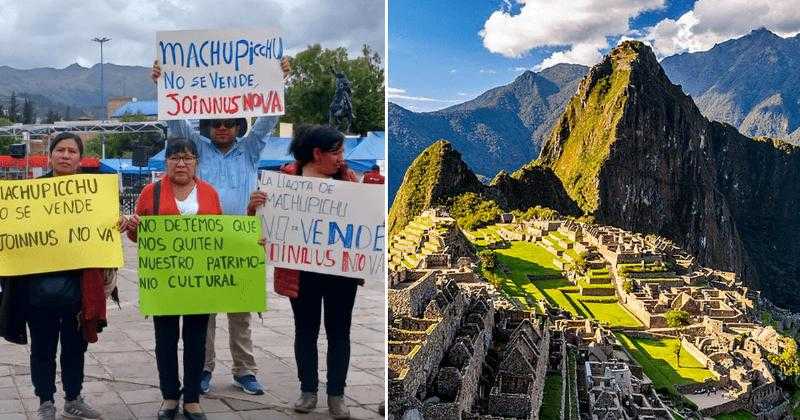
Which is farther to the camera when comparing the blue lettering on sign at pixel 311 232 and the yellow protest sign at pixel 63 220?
the blue lettering on sign at pixel 311 232

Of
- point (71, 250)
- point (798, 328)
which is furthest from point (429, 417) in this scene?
point (798, 328)

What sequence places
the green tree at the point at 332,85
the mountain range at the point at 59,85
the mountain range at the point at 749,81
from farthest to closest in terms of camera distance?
the green tree at the point at 332,85
the mountain range at the point at 59,85
the mountain range at the point at 749,81

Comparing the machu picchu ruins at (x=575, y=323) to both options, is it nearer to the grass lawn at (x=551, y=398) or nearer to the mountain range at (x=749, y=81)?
the grass lawn at (x=551, y=398)

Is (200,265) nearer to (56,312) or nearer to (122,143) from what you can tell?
(56,312)

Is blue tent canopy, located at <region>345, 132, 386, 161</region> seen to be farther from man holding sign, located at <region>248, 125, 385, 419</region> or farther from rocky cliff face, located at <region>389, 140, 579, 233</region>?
man holding sign, located at <region>248, 125, 385, 419</region>

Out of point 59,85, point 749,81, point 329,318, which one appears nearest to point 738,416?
point 749,81

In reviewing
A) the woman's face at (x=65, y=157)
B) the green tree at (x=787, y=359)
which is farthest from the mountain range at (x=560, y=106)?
the green tree at (x=787, y=359)

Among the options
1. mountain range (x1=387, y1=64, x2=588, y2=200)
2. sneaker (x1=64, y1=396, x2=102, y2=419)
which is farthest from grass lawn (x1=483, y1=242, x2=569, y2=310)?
sneaker (x1=64, y1=396, x2=102, y2=419)
